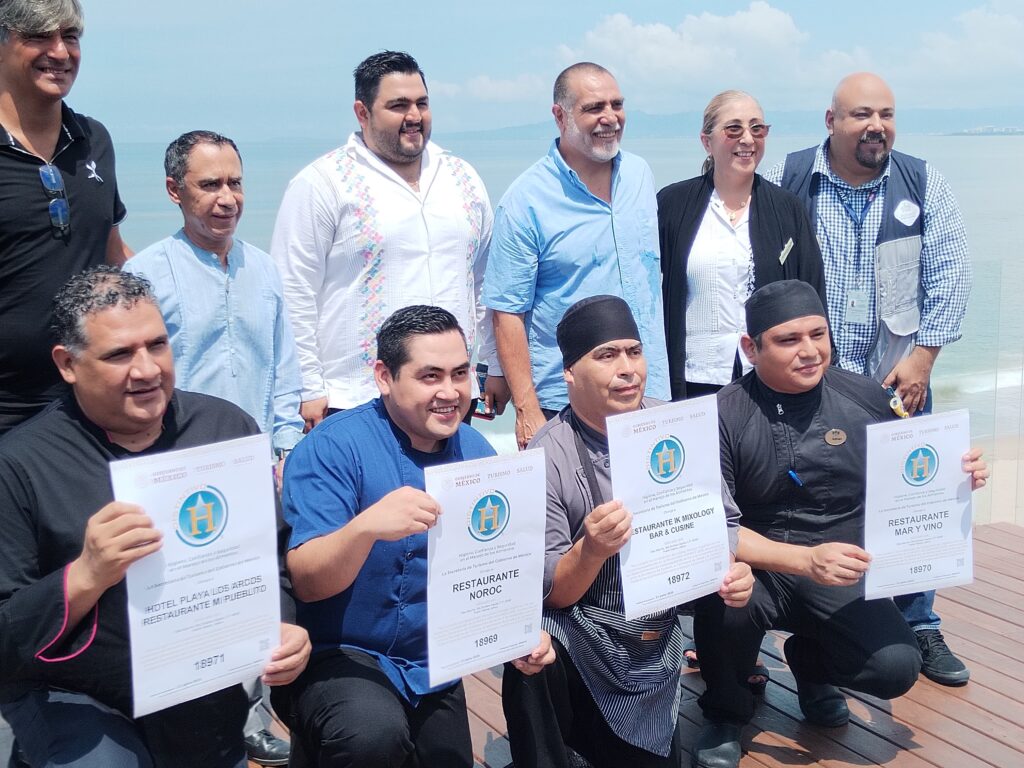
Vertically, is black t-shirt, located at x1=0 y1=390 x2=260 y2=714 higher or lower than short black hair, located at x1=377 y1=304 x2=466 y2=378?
lower

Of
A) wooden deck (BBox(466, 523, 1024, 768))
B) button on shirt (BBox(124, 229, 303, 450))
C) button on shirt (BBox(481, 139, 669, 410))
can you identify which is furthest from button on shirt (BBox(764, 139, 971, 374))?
button on shirt (BBox(124, 229, 303, 450))

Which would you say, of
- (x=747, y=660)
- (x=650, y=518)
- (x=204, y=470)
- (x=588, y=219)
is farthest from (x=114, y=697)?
(x=588, y=219)

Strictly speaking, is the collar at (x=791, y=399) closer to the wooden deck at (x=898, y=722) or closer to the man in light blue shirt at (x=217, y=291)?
the wooden deck at (x=898, y=722)

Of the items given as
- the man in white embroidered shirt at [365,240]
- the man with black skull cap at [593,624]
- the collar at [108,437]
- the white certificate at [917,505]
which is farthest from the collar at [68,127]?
the white certificate at [917,505]

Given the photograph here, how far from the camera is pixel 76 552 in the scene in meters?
2.40

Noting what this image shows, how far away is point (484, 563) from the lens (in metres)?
2.68

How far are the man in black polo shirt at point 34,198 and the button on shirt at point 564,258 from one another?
1481 mm

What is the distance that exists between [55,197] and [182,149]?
420 mm

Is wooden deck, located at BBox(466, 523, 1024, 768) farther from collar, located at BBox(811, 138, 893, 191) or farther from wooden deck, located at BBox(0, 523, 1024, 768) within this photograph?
collar, located at BBox(811, 138, 893, 191)

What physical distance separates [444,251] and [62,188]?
1.35m

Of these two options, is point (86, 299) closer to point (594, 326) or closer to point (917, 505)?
point (594, 326)

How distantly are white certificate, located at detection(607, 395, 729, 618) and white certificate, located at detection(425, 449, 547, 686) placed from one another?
26 cm

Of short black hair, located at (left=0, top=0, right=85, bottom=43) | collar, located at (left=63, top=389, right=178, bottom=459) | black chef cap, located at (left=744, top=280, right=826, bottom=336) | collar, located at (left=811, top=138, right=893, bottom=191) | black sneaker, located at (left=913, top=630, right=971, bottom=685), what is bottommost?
black sneaker, located at (left=913, top=630, right=971, bottom=685)

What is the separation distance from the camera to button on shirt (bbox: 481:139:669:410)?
13.0 ft
